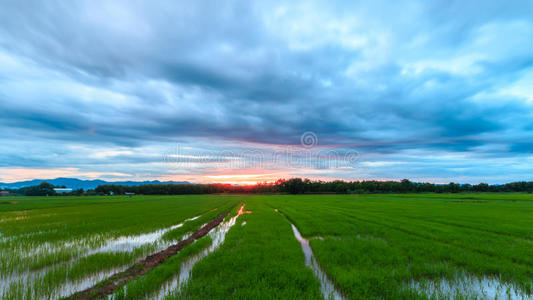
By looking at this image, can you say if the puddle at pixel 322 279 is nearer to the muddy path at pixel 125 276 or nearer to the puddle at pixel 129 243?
the muddy path at pixel 125 276

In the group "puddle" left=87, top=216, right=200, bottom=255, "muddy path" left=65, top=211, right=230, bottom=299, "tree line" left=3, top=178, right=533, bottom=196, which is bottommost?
"tree line" left=3, top=178, right=533, bottom=196

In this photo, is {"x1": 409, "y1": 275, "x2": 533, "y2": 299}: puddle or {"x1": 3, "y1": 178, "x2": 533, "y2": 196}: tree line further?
{"x1": 3, "y1": 178, "x2": 533, "y2": 196}: tree line

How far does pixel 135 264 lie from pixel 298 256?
6.53 meters

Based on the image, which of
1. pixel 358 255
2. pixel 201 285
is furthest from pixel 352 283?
pixel 201 285

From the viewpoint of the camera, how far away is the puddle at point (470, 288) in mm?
5684

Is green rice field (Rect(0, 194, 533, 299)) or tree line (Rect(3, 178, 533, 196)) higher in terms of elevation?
green rice field (Rect(0, 194, 533, 299))

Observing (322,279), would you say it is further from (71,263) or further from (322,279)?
(71,263)

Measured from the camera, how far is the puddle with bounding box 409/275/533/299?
5684 millimetres

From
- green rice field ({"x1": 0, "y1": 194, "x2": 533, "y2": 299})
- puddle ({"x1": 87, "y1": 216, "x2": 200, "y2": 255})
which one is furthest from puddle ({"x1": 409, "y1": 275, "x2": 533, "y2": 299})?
puddle ({"x1": 87, "y1": 216, "x2": 200, "y2": 255})

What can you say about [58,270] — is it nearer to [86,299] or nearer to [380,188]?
[86,299]

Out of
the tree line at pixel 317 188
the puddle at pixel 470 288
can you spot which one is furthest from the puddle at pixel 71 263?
the tree line at pixel 317 188

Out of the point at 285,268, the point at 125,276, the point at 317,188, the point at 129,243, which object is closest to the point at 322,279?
the point at 285,268

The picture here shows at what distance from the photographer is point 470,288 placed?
610cm

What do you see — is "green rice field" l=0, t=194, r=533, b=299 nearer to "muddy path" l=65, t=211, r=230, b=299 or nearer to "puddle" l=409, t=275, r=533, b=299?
"puddle" l=409, t=275, r=533, b=299
